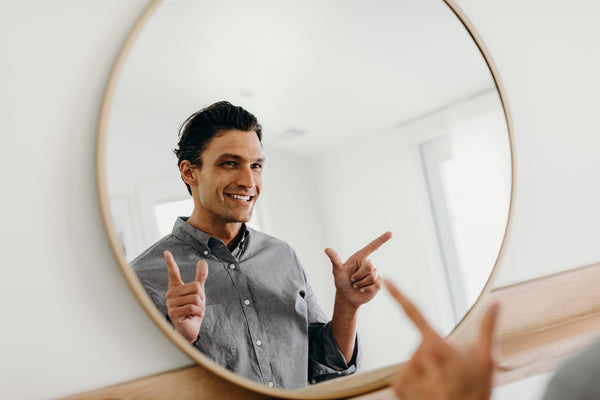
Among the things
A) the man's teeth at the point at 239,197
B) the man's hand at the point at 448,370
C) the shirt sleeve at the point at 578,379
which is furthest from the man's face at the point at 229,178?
the shirt sleeve at the point at 578,379

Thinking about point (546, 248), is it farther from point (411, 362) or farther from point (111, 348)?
point (111, 348)

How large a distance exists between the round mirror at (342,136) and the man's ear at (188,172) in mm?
11

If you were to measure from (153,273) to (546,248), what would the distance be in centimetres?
85

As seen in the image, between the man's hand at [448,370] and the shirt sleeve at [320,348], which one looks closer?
the man's hand at [448,370]

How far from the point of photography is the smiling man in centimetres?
85

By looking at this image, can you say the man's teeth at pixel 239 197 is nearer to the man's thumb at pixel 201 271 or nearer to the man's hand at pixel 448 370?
the man's thumb at pixel 201 271

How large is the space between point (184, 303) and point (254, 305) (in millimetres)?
111

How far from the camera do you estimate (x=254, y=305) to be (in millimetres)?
873

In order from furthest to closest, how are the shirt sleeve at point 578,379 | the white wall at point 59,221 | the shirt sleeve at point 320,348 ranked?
the shirt sleeve at point 320,348 < the white wall at point 59,221 < the shirt sleeve at point 578,379

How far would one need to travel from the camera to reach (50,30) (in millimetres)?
857

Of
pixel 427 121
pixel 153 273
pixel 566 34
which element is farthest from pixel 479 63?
pixel 153 273

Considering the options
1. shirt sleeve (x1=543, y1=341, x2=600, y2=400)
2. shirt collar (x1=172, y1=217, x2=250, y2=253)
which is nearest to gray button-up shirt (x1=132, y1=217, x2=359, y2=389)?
shirt collar (x1=172, y1=217, x2=250, y2=253)

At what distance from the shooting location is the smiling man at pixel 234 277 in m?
0.85

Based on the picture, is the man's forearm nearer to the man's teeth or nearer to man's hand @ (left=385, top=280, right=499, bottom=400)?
the man's teeth
